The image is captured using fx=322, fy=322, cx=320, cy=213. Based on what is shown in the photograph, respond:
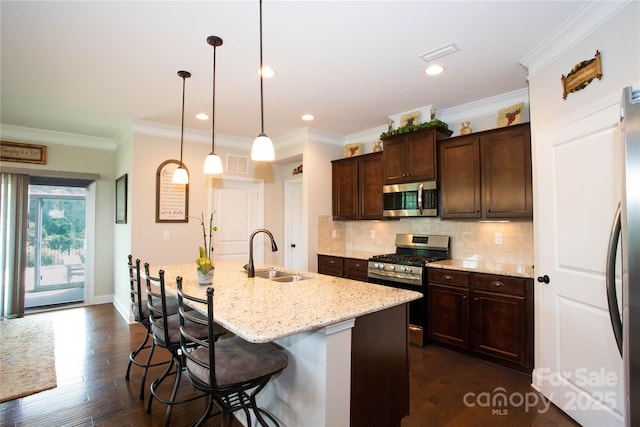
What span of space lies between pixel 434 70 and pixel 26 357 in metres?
4.65

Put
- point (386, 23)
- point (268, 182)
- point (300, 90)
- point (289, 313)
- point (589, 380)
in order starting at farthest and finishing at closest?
point (268, 182)
point (300, 90)
point (386, 23)
point (589, 380)
point (289, 313)

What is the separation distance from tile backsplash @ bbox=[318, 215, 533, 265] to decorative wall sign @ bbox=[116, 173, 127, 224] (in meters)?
2.76

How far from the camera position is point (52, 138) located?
475 cm

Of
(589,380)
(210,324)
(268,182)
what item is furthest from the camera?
(268,182)

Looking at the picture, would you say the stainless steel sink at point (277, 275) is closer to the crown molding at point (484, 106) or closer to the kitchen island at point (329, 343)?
the kitchen island at point (329, 343)

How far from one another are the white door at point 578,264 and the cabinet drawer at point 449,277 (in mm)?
695

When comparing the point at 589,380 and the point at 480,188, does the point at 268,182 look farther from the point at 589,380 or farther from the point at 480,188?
the point at 589,380

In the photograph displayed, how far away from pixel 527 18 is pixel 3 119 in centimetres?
577

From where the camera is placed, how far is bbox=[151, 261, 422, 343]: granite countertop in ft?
4.44

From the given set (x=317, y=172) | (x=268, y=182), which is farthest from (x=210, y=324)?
(x=268, y=182)

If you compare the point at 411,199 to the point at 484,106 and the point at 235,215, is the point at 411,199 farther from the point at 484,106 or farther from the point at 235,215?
the point at 235,215

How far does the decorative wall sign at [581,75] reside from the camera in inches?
76.5

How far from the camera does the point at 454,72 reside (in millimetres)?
2855

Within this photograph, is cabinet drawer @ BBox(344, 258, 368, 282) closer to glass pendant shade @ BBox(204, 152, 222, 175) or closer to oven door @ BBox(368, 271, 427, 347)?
oven door @ BBox(368, 271, 427, 347)
